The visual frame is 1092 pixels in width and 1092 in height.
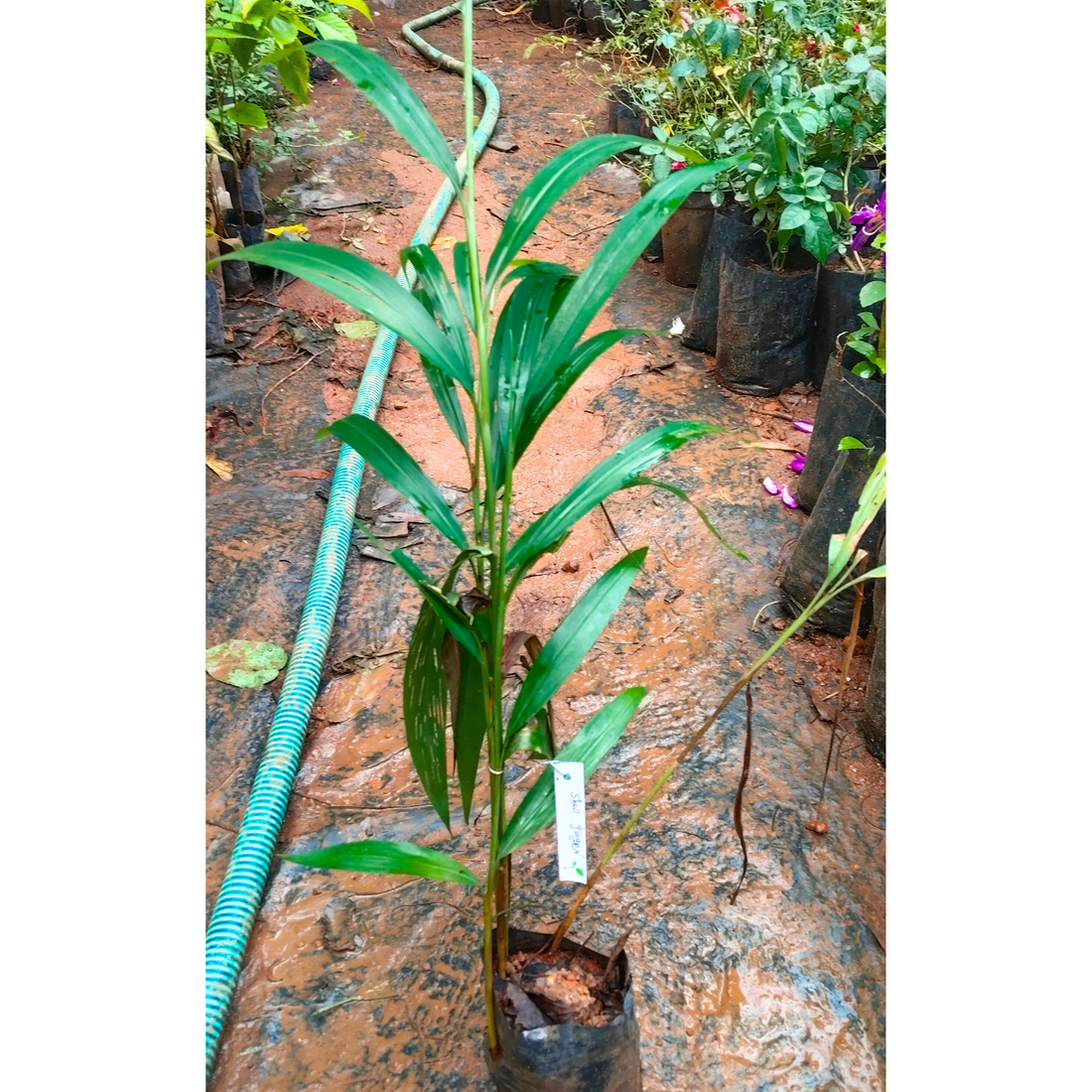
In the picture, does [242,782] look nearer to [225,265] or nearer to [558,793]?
[558,793]

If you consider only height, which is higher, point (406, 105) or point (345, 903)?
point (406, 105)

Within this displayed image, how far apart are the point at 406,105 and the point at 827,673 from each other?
4.21 ft

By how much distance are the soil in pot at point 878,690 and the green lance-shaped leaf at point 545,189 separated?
89 centimetres

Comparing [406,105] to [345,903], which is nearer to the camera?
[406,105]

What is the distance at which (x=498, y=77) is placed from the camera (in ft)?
14.5

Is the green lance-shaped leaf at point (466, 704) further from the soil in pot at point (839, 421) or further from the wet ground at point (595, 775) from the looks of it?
the soil in pot at point (839, 421)

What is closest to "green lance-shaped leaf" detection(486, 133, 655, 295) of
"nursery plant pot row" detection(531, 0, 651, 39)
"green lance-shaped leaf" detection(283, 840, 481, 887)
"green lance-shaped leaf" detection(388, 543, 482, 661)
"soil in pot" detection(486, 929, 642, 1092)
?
"green lance-shaped leaf" detection(388, 543, 482, 661)

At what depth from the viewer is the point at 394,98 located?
0.78 metres

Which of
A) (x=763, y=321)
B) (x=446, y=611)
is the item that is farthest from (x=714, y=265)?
(x=446, y=611)

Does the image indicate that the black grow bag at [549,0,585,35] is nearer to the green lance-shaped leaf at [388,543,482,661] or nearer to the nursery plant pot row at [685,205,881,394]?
the nursery plant pot row at [685,205,881,394]

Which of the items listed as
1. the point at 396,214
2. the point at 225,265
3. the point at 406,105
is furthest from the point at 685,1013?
the point at 396,214

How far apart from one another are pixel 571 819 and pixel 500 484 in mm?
327

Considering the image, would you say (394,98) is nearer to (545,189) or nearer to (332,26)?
(545,189)

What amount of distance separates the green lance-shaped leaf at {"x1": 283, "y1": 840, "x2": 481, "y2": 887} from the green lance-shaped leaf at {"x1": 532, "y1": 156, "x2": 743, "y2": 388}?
17.5 inches
